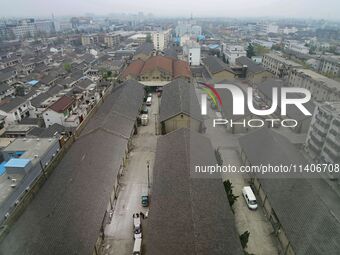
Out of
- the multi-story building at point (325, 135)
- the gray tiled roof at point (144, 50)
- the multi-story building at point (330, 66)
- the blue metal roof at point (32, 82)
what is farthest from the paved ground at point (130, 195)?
the multi-story building at point (330, 66)

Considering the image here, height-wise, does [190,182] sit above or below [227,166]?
above

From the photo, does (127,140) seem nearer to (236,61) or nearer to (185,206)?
(185,206)

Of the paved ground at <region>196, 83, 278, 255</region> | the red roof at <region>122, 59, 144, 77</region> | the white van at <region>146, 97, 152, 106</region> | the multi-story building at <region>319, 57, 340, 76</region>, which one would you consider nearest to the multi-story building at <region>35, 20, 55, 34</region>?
the red roof at <region>122, 59, 144, 77</region>

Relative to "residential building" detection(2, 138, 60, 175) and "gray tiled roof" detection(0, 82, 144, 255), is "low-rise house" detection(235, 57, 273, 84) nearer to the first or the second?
"gray tiled roof" detection(0, 82, 144, 255)

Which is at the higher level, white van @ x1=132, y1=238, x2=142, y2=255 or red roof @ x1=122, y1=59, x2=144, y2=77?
red roof @ x1=122, y1=59, x2=144, y2=77

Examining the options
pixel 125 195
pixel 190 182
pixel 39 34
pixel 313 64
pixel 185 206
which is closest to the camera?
pixel 185 206

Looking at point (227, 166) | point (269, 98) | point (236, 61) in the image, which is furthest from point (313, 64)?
point (227, 166)
